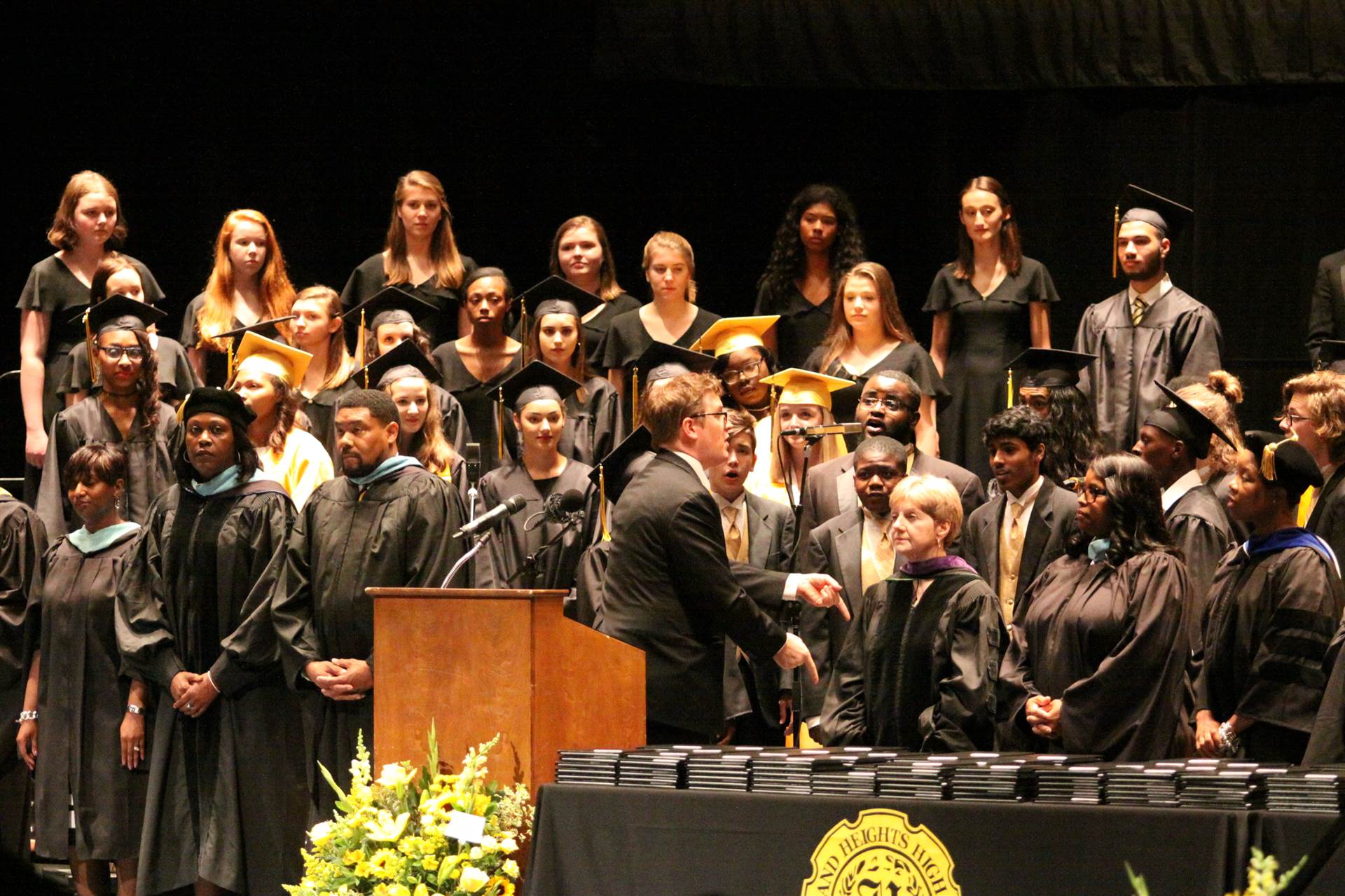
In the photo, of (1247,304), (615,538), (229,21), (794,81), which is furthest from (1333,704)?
(229,21)

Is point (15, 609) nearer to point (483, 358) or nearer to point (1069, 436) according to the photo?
point (483, 358)

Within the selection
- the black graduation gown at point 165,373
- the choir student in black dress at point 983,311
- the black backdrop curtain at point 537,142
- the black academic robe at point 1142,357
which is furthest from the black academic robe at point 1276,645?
the black backdrop curtain at point 537,142

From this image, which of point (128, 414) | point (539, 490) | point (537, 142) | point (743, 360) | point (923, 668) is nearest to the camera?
point (923, 668)

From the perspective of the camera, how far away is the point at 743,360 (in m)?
8.30

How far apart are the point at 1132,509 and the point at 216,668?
10.4 feet

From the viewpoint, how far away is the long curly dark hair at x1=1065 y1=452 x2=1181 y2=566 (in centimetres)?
571

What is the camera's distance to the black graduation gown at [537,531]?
7.50 metres

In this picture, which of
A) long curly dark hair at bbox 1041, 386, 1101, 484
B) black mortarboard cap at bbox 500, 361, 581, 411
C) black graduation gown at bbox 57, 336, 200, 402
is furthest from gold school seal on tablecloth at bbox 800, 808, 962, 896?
black graduation gown at bbox 57, 336, 200, 402

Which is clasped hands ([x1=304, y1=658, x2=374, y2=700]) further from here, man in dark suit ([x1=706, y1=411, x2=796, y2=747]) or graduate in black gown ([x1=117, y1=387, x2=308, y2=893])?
man in dark suit ([x1=706, y1=411, x2=796, y2=747])

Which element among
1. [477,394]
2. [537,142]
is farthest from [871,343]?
[537,142]

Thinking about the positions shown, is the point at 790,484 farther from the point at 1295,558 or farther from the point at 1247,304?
the point at 1247,304

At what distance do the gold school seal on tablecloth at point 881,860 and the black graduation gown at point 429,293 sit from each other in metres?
4.90

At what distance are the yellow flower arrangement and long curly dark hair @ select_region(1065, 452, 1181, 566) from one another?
204cm

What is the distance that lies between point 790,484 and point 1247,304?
3674 millimetres
